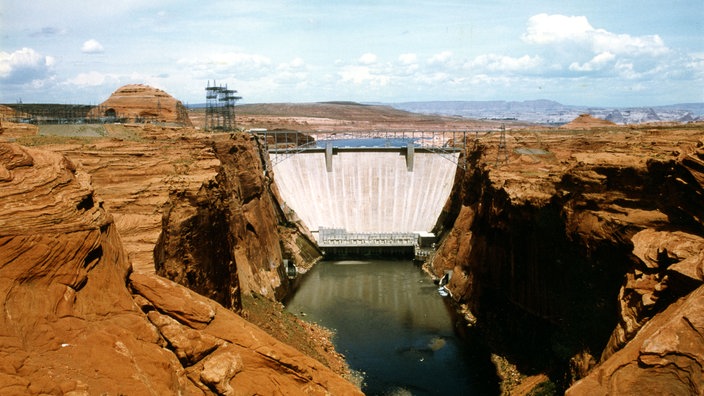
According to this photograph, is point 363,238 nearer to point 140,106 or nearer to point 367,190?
point 367,190

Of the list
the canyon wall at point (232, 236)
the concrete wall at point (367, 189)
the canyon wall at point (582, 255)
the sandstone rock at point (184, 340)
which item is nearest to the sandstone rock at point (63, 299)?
the sandstone rock at point (184, 340)

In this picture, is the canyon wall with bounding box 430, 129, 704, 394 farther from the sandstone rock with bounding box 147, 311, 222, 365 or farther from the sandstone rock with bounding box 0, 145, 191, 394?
the sandstone rock with bounding box 0, 145, 191, 394

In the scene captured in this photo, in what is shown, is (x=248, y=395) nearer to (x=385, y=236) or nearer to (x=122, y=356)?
(x=122, y=356)

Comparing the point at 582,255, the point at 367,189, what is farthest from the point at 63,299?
the point at 367,189

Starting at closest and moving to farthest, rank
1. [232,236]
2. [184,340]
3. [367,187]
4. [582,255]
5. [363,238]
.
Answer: [184,340], [582,255], [232,236], [363,238], [367,187]

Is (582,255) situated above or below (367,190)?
above

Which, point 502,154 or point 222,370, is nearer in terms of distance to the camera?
point 222,370

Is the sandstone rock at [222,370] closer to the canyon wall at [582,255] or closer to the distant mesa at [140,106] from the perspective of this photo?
the canyon wall at [582,255]
